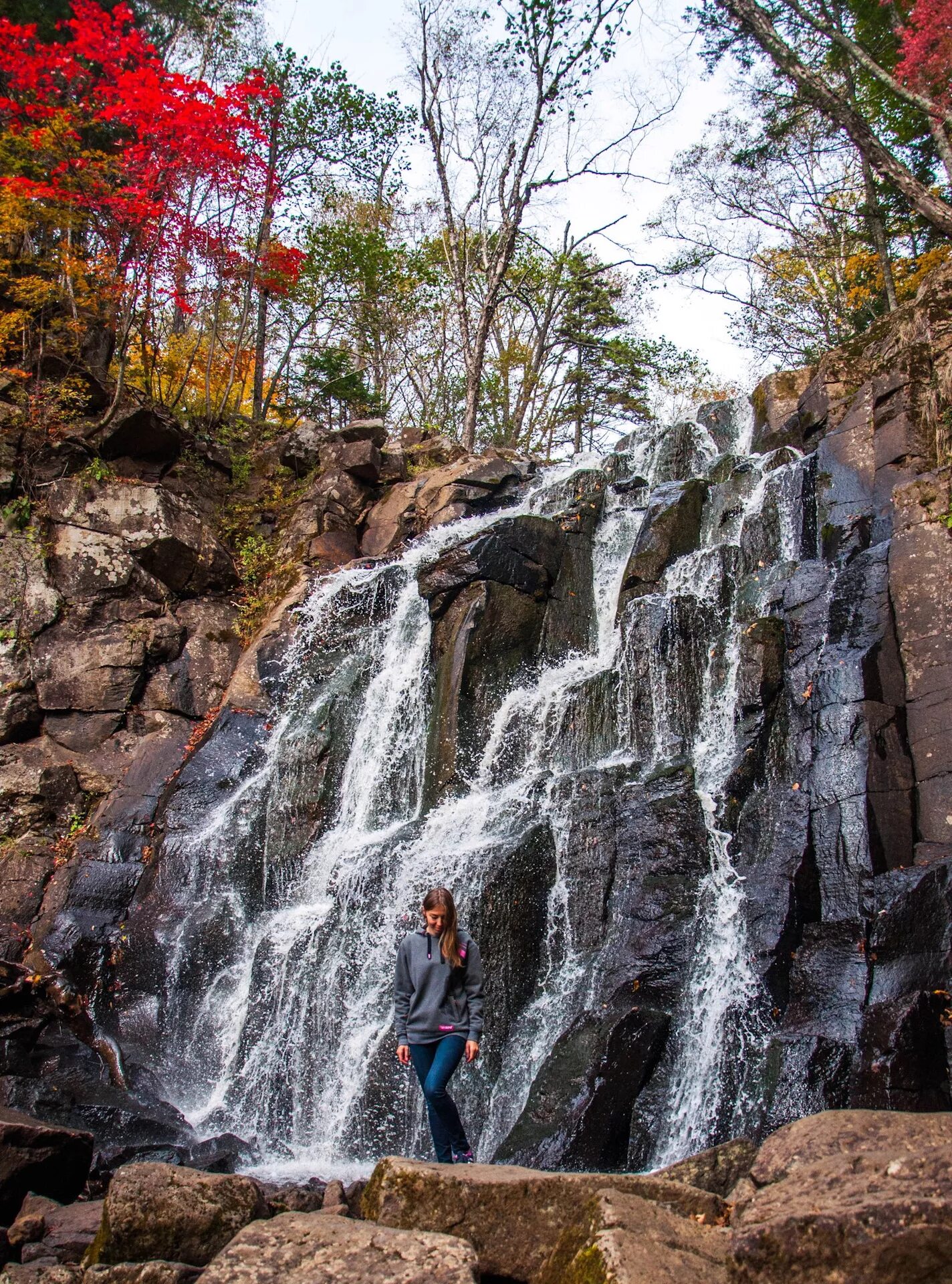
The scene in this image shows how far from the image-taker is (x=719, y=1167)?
15.5ft

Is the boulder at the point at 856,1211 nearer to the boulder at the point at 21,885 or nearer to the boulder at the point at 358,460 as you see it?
the boulder at the point at 21,885

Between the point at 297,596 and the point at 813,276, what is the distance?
57.5ft

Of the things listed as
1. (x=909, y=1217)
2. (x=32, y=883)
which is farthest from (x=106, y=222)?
(x=909, y=1217)

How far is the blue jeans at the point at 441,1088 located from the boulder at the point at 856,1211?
2.28 m

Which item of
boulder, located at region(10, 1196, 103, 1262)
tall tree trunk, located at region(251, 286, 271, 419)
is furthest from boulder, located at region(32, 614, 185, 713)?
boulder, located at region(10, 1196, 103, 1262)

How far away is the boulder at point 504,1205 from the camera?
142 inches

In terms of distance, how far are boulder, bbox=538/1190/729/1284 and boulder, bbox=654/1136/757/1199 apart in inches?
58.8

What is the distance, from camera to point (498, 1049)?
7.94 metres

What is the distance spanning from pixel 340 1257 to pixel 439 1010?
1900 millimetres

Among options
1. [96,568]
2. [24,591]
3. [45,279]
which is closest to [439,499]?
[96,568]

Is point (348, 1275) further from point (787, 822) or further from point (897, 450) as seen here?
point (897, 450)

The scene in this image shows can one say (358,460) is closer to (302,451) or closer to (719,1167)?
(302,451)

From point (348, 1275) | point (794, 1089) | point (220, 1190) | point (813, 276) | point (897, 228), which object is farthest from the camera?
point (813, 276)

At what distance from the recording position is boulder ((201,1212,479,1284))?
A: 10.1ft
